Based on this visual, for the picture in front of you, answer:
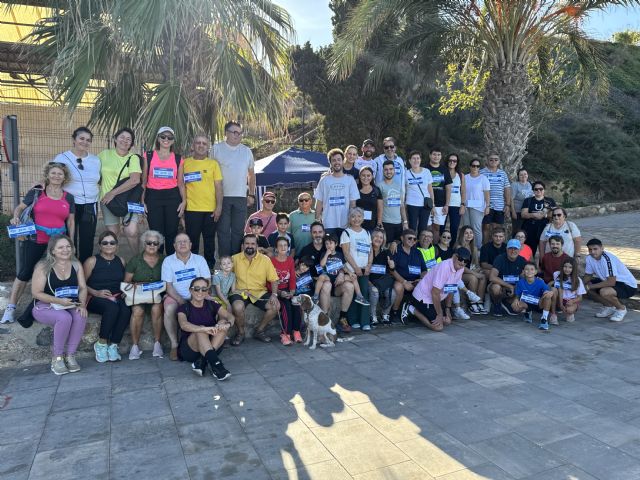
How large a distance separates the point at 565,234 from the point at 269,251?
4.60 meters

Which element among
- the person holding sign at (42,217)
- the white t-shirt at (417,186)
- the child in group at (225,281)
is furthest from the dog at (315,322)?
the person holding sign at (42,217)

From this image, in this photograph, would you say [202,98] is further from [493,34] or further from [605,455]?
[605,455]

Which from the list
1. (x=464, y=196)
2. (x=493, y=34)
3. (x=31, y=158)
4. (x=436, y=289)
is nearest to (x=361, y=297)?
(x=436, y=289)

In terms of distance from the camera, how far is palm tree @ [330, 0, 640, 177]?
885cm

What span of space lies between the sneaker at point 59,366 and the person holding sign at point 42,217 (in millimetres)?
885

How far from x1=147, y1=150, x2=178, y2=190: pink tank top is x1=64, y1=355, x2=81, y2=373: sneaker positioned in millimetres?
2078

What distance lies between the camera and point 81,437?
3672 millimetres

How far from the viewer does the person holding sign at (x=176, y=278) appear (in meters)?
5.47

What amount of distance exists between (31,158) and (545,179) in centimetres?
1695

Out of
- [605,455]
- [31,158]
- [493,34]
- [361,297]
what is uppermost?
[493,34]

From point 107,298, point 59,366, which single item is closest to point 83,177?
point 107,298

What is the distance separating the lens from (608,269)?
23.7 ft

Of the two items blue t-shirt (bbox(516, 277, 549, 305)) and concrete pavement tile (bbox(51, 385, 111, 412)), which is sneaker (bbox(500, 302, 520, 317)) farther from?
concrete pavement tile (bbox(51, 385, 111, 412))

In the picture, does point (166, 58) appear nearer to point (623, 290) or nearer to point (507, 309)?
point (507, 309)
